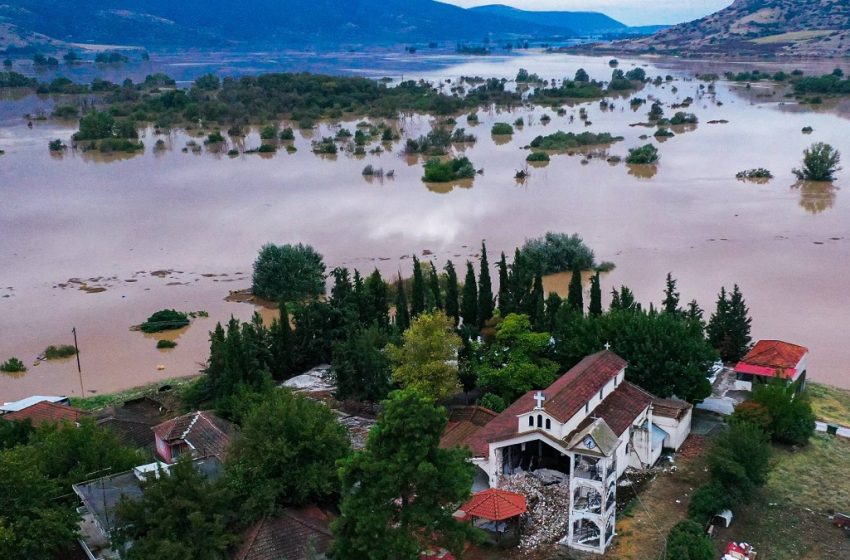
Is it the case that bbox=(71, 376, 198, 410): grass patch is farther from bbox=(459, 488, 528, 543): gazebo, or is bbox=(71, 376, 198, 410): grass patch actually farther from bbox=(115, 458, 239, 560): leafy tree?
bbox=(459, 488, 528, 543): gazebo

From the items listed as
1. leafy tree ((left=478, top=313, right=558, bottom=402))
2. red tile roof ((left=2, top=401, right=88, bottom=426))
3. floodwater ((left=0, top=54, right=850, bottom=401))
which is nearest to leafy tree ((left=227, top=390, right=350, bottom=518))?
leafy tree ((left=478, top=313, right=558, bottom=402))

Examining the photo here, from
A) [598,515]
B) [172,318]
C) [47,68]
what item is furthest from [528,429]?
[47,68]

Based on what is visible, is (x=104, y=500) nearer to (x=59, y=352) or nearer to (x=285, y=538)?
(x=285, y=538)

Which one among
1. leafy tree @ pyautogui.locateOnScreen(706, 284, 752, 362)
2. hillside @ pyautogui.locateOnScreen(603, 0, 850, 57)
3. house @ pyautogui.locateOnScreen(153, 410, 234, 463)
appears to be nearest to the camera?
house @ pyautogui.locateOnScreen(153, 410, 234, 463)

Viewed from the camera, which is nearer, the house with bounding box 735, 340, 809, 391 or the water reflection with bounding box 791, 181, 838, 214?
the house with bounding box 735, 340, 809, 391

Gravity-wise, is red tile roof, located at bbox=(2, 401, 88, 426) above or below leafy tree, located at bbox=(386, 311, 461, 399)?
below

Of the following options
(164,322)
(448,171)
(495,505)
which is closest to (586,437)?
(495,505)

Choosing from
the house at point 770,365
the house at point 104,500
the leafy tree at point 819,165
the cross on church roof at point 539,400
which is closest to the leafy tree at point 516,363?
the cross on church roof at point 539,400

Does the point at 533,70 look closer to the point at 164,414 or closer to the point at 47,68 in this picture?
the point at 47,68
